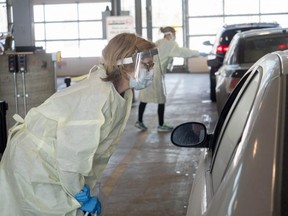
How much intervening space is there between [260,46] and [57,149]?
6.70 m

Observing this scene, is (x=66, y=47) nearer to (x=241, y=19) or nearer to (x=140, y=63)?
(x=241, y=19)

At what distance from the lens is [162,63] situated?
1072 centimetres

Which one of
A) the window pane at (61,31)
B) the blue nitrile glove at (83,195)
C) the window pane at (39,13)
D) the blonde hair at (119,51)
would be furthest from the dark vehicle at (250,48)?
the window pane at (39,13)

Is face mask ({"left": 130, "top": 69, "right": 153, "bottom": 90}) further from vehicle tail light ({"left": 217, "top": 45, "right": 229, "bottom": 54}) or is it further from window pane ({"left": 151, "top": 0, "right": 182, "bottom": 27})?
window pane ({"left": 151, "top": 0, "right": 182, "bottom": 27})

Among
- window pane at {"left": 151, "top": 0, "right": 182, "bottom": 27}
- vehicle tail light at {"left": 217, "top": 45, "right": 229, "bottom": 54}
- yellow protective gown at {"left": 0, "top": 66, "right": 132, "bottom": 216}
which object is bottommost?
yellow protective gown at {"left": 0, "top": 66, "right": 132, "bottom": 216}

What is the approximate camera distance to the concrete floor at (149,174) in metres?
6.34

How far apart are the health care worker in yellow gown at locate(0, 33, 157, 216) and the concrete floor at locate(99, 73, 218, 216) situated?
26.2 inches

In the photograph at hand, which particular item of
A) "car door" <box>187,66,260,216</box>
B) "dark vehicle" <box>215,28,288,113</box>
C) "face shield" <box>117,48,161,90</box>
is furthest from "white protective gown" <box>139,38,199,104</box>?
"car door" <box>187,66,260,216</box>

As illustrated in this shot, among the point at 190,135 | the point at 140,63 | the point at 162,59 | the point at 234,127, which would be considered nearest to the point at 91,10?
the point at 162,59

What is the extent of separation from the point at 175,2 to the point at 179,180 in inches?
903

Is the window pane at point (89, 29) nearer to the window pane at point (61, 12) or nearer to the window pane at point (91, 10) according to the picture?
the window pane at point (91, 10)

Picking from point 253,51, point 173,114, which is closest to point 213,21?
point 173,114

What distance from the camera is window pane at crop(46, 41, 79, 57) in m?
31.0

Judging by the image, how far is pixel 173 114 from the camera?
13.8m
